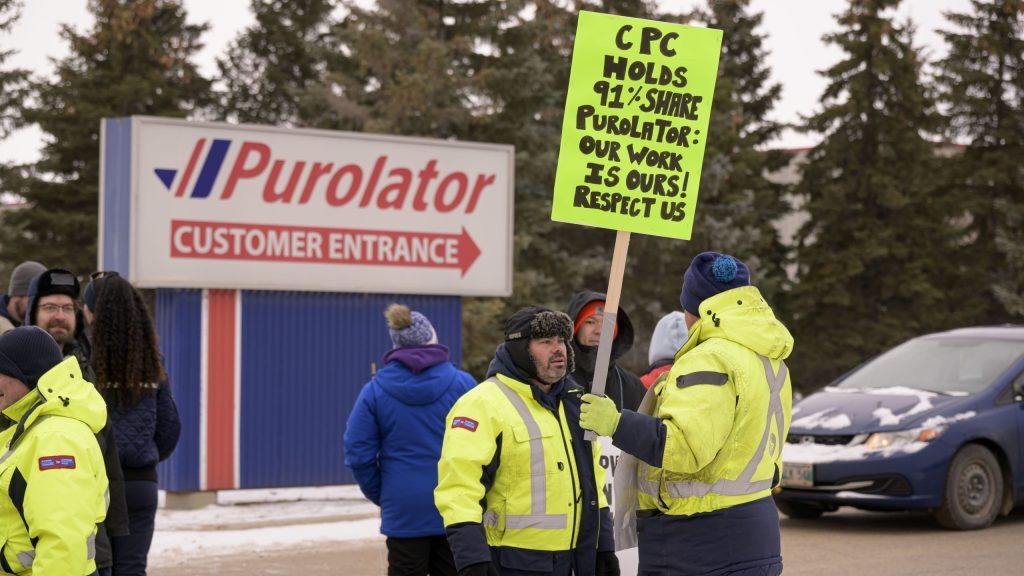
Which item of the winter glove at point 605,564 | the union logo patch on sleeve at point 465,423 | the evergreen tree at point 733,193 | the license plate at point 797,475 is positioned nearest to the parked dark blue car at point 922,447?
the license plate at point 797,475

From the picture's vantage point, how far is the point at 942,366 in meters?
12.5

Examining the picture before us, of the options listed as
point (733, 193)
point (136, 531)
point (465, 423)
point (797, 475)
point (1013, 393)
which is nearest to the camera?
point (465, 423)

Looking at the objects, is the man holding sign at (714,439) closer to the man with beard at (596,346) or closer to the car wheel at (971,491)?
the man with beard at (596,346)

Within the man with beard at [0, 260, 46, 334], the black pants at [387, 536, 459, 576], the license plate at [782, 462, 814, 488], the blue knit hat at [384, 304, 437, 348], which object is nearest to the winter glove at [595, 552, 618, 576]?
the black pants at [387, 536, 459, 576]

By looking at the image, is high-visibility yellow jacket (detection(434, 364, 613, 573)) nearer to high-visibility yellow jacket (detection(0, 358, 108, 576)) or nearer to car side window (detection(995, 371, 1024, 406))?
high-visibility yellow jacket (detection(0, 358, 108, 576))

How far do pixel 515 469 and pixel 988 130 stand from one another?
37635 mm

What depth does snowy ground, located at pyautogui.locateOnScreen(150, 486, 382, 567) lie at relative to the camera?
1095 centimetres

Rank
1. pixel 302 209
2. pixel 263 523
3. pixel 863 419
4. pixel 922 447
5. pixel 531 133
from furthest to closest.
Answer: pixel 531 133 < pixel 302 209 < pixel 263 523 < pixel 863 419 < pixel 922 447

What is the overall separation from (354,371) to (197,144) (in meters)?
2.84

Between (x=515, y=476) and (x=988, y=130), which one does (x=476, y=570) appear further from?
(x=988, y=130)

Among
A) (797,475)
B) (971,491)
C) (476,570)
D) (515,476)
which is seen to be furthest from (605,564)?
(971,491)

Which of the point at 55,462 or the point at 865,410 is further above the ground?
the point at 55,462

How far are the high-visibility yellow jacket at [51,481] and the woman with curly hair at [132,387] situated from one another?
190cm

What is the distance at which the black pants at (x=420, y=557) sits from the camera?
6582 millimetres
